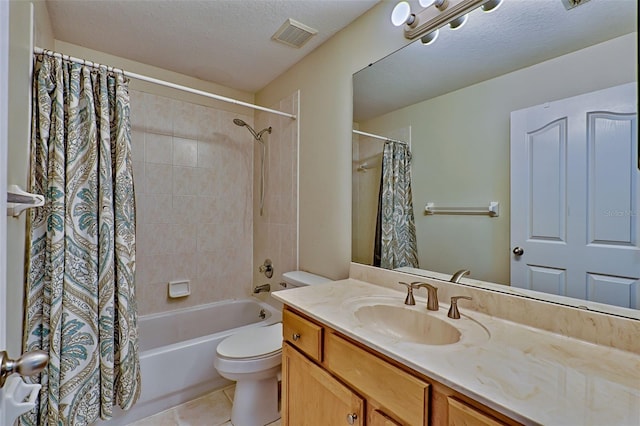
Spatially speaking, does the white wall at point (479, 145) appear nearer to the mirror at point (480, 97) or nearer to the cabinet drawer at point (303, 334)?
the mirror at point (480, 97)

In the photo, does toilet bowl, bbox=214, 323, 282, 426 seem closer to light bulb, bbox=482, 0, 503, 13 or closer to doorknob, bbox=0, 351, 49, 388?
doorknob, bbox=0, 351, 49, 388

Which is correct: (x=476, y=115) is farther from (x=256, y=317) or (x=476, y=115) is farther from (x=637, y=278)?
(x=256, y=317)

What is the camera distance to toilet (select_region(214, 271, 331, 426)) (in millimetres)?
1528

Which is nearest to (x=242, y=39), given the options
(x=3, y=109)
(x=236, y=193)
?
(x=236, y=193)

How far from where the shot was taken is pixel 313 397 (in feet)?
3.60

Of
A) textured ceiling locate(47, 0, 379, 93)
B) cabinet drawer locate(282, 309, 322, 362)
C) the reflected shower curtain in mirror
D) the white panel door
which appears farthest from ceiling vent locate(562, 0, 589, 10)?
cabinet drawer locate(282, 309, 322, 362)

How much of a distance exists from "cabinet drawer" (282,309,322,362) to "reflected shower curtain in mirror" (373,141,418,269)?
57 centimetres

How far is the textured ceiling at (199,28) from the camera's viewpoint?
1564 millimetres

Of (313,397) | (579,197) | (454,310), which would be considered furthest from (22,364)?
(579,197)

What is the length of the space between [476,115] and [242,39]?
4.92 feet

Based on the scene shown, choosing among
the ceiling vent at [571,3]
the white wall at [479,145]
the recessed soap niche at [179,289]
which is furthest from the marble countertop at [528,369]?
the recessed soap niche at [179,289]

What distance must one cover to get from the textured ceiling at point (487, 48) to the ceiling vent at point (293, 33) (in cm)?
46

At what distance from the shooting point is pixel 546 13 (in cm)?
102

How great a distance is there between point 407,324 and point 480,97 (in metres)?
0.97
